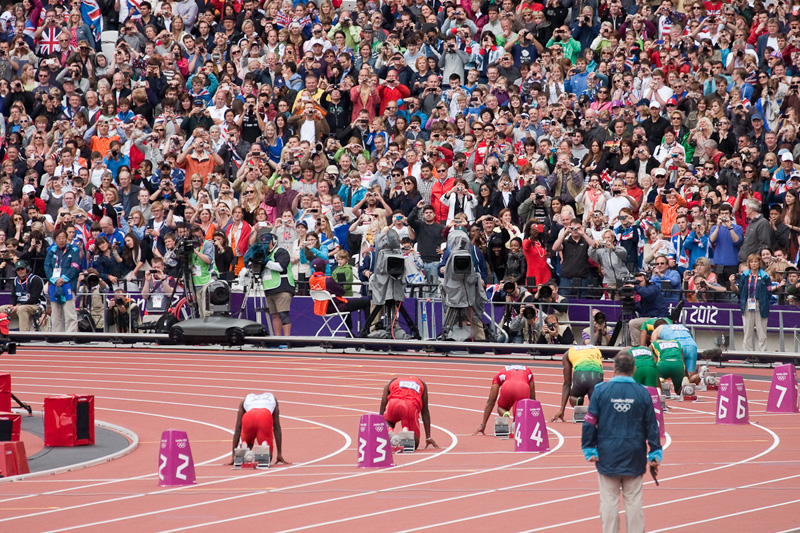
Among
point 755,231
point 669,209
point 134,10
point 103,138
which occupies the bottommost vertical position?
point 755,231

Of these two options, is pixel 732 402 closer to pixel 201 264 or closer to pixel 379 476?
pixel 379 476

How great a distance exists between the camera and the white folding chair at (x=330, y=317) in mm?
23094

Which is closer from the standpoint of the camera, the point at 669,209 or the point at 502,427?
the point at 502,427

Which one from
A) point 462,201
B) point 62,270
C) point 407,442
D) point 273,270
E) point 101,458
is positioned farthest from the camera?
point 62,270

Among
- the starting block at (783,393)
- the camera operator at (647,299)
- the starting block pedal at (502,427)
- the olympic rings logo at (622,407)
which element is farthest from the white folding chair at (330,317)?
the olympic rings logo at (622,407)

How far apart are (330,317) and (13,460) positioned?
34.4ft

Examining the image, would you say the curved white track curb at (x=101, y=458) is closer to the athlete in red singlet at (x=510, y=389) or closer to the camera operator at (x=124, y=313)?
the athlete in red singlet at (x=510, y=389)

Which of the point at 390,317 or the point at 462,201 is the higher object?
the point at 462,201

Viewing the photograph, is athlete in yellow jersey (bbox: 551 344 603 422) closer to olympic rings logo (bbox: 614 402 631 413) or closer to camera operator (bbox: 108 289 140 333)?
olympic rings logo (bbox: 614 402 631 413)

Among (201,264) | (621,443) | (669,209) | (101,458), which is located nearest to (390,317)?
(201,264)

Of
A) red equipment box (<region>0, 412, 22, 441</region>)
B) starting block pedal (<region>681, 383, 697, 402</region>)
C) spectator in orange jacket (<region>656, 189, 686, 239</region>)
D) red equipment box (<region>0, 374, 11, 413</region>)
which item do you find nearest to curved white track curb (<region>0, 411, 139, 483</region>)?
red equipment box (<region>0, 412, 22, 441</region>)

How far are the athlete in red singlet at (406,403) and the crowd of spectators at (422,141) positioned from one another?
24.9 ft

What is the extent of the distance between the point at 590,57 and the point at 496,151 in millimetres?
2991

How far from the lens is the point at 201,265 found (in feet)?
78.4
